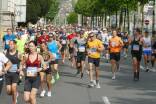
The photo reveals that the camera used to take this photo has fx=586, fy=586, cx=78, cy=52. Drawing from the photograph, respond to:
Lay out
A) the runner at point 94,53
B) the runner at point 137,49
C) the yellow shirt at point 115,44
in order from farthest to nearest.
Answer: the yellow shirt at point 115,44
the runner at point 137,49
the runner at point 94,53

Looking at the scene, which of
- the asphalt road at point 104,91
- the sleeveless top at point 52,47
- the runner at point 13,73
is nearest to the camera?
the runner at point 13,73

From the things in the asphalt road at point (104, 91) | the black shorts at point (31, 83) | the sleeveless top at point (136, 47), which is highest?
the sleeveless top at point (136, 47)

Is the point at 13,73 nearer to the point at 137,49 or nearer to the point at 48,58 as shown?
the point at 48,58

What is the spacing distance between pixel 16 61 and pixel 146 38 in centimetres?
1275

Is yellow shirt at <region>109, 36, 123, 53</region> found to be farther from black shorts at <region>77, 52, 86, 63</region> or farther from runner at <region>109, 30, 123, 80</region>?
black shorts at <region>77, 52, 86, 63</region>

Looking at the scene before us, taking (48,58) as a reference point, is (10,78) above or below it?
below

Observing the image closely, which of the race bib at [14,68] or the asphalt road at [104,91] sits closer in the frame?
the race bib at [14,68]

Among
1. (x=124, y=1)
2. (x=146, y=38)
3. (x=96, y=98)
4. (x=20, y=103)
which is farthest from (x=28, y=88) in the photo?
(x=124, y=1)

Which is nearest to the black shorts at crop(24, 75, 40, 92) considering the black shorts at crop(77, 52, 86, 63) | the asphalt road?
the asphalt road

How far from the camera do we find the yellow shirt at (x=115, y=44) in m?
21.8

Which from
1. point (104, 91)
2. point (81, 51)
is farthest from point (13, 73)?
point (81, 51)

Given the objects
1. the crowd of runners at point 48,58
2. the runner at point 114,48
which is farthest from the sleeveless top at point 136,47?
the runner at point 114,48

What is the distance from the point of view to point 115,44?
71.8 ft

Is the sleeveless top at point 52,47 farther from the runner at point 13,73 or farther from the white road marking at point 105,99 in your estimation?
the runner at point 13,73
